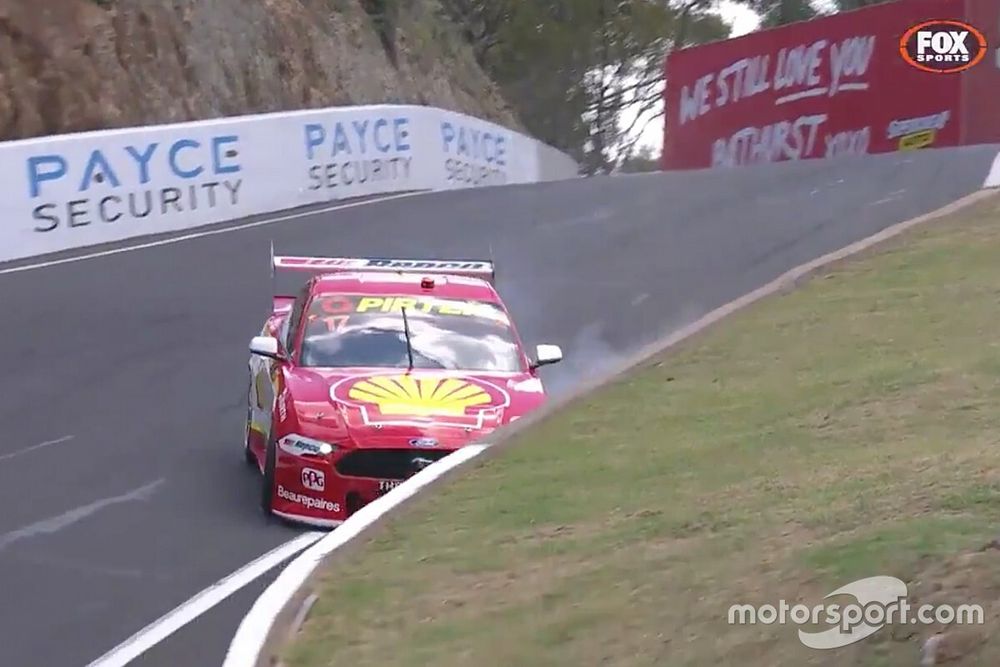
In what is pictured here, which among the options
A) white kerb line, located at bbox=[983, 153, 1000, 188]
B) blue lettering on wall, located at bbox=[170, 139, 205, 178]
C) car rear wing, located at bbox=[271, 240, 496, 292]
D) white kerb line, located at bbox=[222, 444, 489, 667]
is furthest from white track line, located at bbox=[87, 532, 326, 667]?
blue lettering on wall, located at bbox=[170, 139, 205, 178]

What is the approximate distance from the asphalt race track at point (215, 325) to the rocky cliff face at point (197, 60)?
15.2 ft

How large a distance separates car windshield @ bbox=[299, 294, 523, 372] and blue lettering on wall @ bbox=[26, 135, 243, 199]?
10404mm

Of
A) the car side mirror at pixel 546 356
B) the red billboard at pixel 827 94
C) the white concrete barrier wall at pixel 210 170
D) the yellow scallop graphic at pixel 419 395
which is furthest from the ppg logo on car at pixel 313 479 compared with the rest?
the red billboard at pixel 827 94

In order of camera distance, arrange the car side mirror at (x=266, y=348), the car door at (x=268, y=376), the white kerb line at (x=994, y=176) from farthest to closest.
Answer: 1. the white kerb line at (x=994, y=176)
2. the car door at (x=268, y=376)
3. the car side mirror at (x=266, y=348)

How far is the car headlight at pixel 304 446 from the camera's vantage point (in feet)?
32.8

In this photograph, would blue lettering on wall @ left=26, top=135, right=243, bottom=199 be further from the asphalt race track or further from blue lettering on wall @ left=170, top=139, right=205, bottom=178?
the asphalt race track

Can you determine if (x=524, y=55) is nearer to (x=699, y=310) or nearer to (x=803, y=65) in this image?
(x=803, y=65)

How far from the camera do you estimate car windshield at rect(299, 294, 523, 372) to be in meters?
11.1

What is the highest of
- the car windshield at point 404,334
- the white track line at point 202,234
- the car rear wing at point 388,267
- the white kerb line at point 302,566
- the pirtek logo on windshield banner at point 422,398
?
the car rear wing at point 388,267

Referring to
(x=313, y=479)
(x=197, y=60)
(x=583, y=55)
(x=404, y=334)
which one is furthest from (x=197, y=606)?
(x=583, y=55)

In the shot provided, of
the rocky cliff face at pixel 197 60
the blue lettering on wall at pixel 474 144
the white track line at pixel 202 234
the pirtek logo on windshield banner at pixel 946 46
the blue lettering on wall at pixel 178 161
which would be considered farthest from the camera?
the blue lettering on wall at pixel 474 144

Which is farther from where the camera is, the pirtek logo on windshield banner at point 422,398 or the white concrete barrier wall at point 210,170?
the white concrete barrier wall at point 210,170

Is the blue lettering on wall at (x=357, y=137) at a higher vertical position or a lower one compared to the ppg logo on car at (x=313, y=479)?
higher

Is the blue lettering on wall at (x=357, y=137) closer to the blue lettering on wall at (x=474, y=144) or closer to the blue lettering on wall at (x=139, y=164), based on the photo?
the blue lettering on wall at (x=474, y=144)
